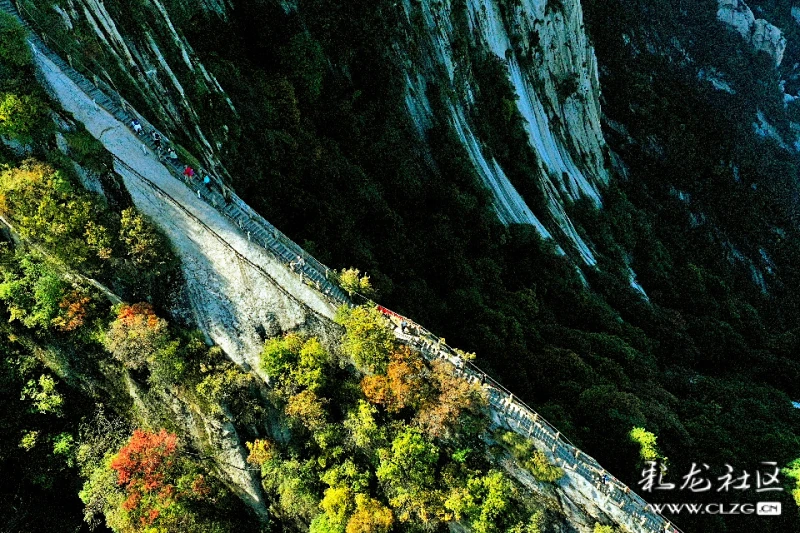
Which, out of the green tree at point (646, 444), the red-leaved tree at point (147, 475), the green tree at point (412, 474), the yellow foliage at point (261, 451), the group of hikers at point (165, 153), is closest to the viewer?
the green tree at point (412, 474)

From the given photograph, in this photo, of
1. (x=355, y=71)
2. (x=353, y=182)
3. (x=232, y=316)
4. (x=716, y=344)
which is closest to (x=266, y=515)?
(x=232, y=316)

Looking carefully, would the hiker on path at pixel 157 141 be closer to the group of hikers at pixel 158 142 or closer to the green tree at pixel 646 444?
the group of hikers at pixel 158 142

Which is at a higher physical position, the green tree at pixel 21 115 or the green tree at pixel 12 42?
the green tree at pixel 12 42

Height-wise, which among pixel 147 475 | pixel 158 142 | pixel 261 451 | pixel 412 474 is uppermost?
pixel 158 142

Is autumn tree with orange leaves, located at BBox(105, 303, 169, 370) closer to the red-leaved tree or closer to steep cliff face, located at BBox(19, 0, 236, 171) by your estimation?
the red-leaved tree

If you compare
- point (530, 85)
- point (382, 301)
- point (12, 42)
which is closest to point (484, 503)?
point (382, 301)

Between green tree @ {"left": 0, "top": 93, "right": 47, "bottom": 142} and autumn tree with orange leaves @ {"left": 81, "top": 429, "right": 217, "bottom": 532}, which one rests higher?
green tree @ {"left": 0, "top": 93, "right": 47, "bottom": 142}

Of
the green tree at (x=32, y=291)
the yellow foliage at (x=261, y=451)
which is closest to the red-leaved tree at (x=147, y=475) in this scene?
the yellow foliage at (x=261, y=451)

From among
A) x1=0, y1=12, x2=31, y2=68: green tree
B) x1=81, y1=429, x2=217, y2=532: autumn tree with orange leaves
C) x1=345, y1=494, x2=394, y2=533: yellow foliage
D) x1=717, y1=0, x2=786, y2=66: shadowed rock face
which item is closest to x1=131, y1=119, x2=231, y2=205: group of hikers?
x1=0, y1=12, x2=31, y2=68: green tree

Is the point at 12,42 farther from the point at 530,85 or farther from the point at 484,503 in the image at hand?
the point at 530,85

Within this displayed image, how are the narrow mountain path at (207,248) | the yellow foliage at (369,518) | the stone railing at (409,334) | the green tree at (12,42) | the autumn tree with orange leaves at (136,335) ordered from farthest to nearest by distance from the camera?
the autumn tree with orange leaves at (136,335) < the narrow mountain path at (207,248) < the stone railing at (409,334) < the yellow foliage at (369,518) < the green tree at (12,42)
